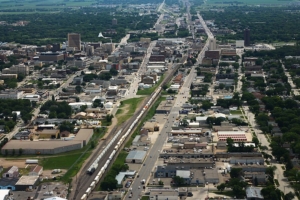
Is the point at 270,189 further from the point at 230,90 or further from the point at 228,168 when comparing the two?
the point at 230,90

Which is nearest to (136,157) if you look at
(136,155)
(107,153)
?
(136,155)

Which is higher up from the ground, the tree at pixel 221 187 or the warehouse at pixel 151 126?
the tree at pixel 221 187

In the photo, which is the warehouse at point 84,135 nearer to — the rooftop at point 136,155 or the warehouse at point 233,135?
the rooftop at point 136,155

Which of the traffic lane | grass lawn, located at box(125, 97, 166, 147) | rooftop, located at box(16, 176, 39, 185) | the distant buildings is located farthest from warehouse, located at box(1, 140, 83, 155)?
the distant buildings

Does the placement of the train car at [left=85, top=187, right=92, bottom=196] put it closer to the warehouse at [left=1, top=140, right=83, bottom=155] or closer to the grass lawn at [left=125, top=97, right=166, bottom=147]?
the warehouse at [left=1, top=140, right=83, bottom=155]

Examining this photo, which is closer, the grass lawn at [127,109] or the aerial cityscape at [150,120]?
the aerial cityscape at [150,120]

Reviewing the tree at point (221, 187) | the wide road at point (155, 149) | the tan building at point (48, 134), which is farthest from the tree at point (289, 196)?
the tan building at point (48, 134)

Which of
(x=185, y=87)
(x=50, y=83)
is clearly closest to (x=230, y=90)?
(x=185, y=87)
